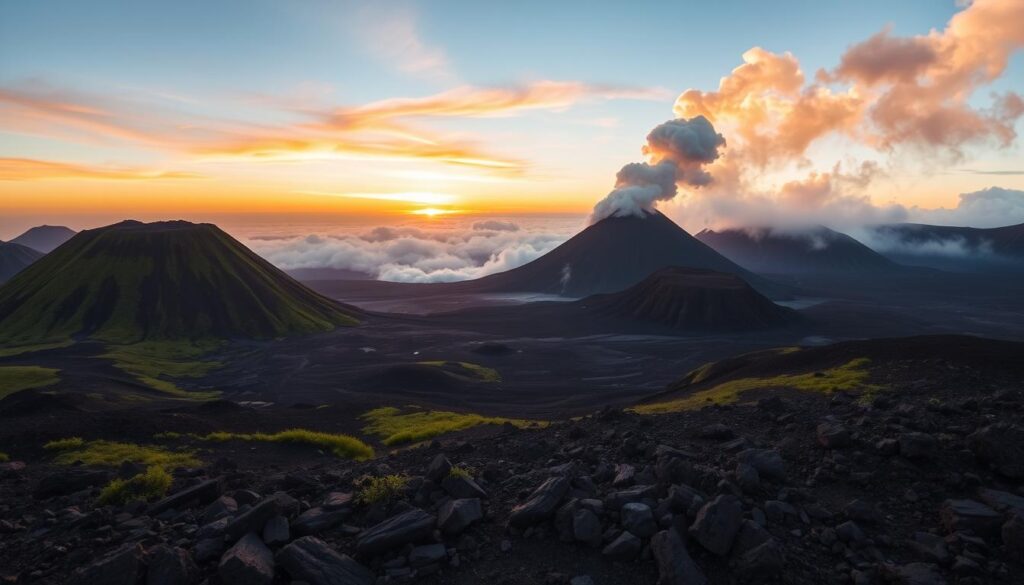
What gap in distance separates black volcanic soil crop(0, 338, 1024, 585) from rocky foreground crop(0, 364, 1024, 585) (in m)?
0.04

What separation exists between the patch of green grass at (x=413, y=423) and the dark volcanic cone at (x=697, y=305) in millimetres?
102171

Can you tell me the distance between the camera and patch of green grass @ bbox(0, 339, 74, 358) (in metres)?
92.9

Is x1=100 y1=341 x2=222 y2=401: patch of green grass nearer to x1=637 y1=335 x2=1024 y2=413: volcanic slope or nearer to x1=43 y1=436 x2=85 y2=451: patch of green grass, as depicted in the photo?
x1=43 y1=436 x2=85 y2=451: patch of green grass

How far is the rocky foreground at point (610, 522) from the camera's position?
895cm

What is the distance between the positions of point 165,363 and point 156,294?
4393 centimetres

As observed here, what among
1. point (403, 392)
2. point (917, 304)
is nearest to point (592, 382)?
point (403, 392)

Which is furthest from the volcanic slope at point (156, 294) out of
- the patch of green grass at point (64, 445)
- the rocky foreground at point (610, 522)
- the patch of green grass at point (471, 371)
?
the rocky foreground at point (610, 522)

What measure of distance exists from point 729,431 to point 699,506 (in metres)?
6.06

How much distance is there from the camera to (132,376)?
7681cm

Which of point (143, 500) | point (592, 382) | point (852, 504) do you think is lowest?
point (592, 382)

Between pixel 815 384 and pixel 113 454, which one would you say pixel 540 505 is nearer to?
pixel 113 454

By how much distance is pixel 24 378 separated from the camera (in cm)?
6569

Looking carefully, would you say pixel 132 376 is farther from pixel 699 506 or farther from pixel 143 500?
pixel 699 506

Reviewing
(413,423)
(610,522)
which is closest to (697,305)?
(413,423)
